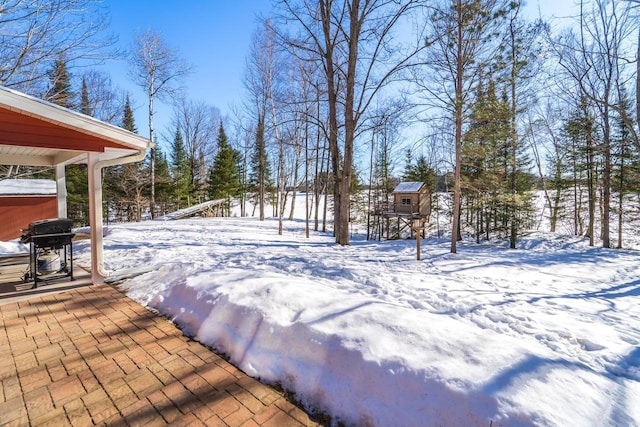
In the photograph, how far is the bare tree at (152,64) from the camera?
14062 millimetres

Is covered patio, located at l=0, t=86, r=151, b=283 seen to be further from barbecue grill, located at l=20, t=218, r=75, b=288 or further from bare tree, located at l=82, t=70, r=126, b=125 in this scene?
bare tree, located at l=82, t=70, r=126, b=125

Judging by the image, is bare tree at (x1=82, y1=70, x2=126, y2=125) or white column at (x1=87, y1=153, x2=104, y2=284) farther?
bare tree at (x1=82, y1=70, x2=126, y2=125)

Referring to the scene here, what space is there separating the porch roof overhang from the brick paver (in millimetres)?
2121

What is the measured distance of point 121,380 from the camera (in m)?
2.04

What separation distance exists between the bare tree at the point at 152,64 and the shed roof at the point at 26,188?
461 cm

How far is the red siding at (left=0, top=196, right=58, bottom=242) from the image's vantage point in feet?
32.7

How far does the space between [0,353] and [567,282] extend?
8.05 meters

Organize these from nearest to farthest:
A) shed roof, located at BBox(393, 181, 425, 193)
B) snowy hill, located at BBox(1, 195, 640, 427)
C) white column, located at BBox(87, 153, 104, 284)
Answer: snowy hill, located at BBox(1, 195, 640, 427)
white column, located at BBox(87, 153, 104, 284)
shed roof, located at BBox(393, 181, 425, 193)

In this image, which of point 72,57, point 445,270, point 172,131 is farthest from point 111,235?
point 172,131

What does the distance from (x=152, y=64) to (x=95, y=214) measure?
13.5 metres

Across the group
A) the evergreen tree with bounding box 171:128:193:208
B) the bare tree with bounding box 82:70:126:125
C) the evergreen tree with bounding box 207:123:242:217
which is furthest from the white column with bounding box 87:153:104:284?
the evergreen tree with bounding box 207:123:242:217

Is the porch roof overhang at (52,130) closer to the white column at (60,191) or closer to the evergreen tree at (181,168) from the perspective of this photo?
the white column at (60,191)

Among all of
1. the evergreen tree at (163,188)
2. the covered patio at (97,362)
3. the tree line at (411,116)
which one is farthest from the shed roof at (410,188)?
the evergreen tree at (163,188)

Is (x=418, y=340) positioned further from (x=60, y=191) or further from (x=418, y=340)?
(x=60, y=191)
